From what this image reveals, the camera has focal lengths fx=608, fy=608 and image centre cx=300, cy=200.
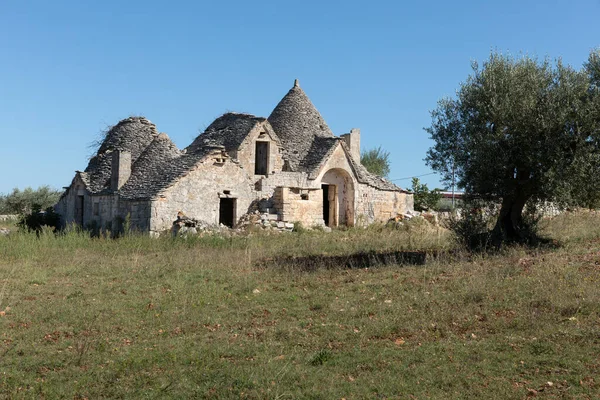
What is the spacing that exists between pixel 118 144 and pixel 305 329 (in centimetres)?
2097

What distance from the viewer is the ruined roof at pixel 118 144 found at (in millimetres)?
26720

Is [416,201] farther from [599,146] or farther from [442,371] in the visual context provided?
[442,371]

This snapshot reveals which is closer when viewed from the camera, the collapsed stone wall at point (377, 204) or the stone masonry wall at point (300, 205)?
the stone masonry wall at point (300, 205)

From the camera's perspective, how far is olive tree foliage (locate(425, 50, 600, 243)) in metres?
13.8

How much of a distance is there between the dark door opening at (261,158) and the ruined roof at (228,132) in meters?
1.08

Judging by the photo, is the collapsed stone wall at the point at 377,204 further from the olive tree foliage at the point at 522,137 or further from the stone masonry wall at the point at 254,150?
the olive tree foliage at the point at 522,137

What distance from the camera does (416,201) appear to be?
39812mm

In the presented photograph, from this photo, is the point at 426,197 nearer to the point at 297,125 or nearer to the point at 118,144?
the point at 297,125

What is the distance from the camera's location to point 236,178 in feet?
82.4

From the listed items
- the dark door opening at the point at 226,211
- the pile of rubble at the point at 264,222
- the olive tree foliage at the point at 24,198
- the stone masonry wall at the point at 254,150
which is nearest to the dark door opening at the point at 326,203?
the stone masonry wall at the point at 254,150

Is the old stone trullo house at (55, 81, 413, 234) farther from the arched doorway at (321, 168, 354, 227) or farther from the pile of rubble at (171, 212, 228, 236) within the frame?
the pile of rubble at (171, 212, 228, 236)

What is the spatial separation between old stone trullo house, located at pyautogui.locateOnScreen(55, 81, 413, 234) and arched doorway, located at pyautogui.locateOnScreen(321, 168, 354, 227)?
5 cm

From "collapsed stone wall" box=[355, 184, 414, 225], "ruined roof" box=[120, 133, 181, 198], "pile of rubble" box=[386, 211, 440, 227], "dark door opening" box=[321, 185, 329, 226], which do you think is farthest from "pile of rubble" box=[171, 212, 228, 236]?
"pile of rubble" box=[386, 211, 440, 227]

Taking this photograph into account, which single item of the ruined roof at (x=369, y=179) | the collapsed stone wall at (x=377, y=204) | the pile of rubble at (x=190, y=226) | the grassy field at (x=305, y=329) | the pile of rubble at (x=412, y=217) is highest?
the ruined roof at (x=369, y=179)
